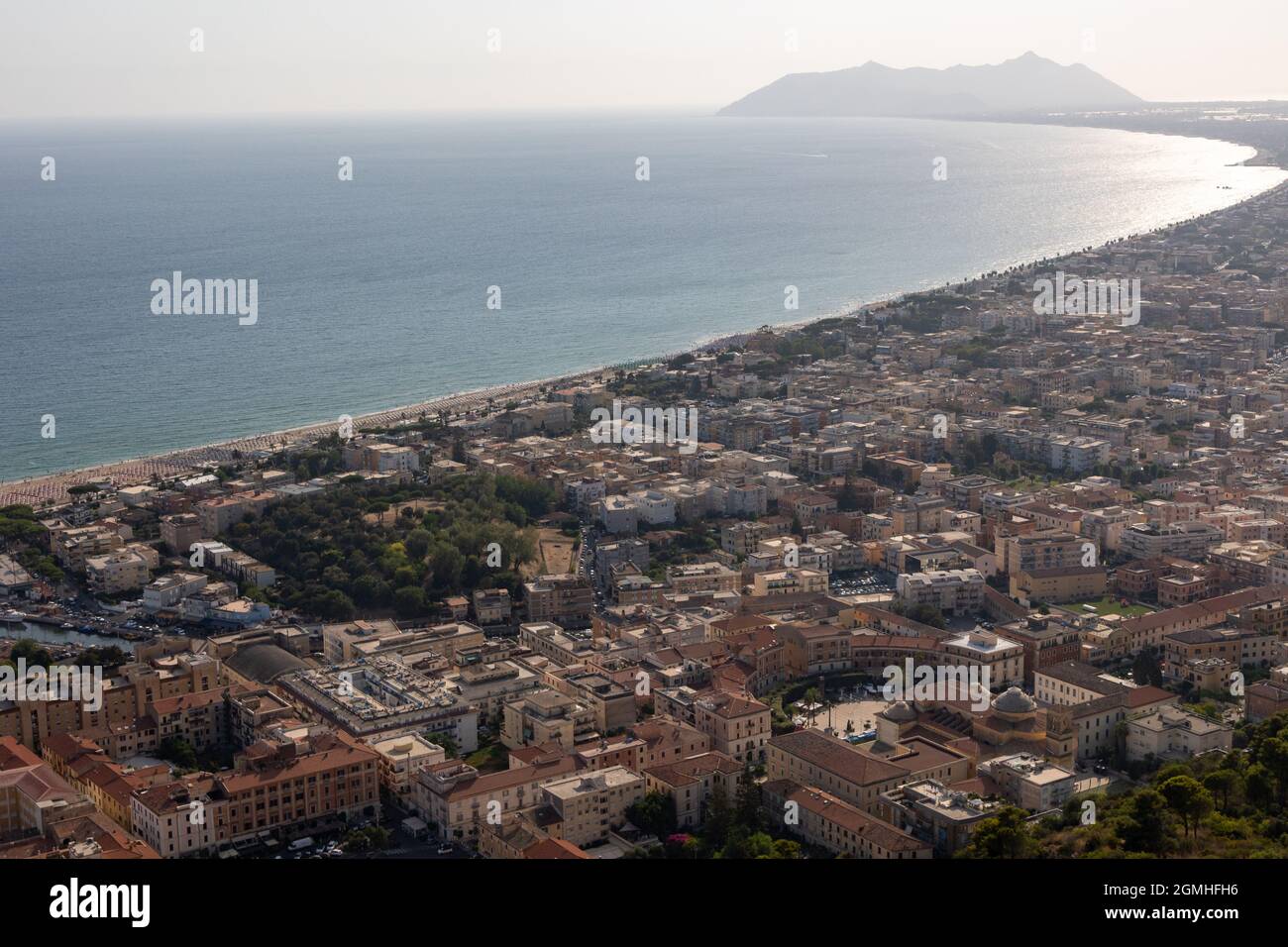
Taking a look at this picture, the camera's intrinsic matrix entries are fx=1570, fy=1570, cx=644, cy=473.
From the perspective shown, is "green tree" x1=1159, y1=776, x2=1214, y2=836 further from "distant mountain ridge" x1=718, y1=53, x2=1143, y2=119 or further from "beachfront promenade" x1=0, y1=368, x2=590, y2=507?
"distant mountain ridge" x1=718, y1=53, x2=1143, y2=119

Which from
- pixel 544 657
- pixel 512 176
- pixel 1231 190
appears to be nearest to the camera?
pixel 544 657

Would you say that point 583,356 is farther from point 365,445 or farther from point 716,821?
point 716,821

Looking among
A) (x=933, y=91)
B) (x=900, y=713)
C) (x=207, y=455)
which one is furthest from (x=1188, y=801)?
(x=933, y=91)

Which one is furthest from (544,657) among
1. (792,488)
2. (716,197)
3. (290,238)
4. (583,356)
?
(716,197)

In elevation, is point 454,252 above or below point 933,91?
below

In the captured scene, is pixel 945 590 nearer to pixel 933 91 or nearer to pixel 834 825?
pixel 834 825

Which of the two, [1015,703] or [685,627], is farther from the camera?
[685,627]

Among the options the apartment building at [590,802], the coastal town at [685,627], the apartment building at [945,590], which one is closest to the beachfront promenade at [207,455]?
the coastal town at [685,627]
